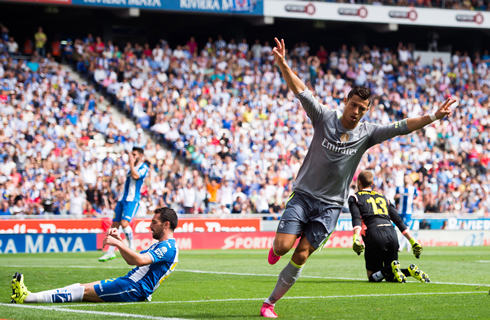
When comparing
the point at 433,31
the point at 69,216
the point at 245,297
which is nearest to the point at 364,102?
the point at 245,297

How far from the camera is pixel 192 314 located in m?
7.23

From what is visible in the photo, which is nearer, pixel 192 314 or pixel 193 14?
pixel 192 314

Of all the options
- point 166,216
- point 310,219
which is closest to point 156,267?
point 166,216

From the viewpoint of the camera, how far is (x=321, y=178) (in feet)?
23.0

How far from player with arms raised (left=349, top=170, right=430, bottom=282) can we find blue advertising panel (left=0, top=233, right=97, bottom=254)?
11378 mm

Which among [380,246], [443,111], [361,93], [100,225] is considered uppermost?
[361,93]

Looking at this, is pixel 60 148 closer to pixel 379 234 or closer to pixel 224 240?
pixel 224 240

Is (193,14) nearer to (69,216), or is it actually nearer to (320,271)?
(69,216)

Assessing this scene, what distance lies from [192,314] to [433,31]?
35132mm

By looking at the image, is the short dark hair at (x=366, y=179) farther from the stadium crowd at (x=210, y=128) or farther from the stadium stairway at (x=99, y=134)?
the stadium stairway at (x=99, y=134)

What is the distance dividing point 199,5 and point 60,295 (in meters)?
25.2

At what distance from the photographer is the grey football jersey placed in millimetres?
7000

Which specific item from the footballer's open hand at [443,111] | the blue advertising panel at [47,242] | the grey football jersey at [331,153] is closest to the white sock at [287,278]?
the grey football jersey at [331,153]

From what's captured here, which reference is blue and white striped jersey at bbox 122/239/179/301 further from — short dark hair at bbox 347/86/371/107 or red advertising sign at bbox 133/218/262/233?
red advertising sign at bbox 133/218/262/233
